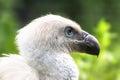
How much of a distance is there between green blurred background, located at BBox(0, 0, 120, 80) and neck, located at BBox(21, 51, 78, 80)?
2.55m

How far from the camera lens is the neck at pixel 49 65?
18.8ft

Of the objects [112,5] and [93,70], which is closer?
[93,70]

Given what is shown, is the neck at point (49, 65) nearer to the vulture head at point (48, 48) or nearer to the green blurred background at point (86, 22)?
the vulture head at point (48, 48)

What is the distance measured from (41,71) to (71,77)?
22 cm

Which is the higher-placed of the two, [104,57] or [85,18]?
[85,18]

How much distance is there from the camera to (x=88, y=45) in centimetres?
612

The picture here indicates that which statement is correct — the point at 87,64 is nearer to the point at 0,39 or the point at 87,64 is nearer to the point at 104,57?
the point at 104,57

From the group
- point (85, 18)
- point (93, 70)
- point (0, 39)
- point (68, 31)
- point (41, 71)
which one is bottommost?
point (41, 71)

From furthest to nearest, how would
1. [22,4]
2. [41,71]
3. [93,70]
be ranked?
[22,4] → [93,70] → [41,71]

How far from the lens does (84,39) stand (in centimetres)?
614

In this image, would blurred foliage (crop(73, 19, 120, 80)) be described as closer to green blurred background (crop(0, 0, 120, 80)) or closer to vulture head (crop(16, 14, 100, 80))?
green blurred background (crop(0, 0, 120, 80))

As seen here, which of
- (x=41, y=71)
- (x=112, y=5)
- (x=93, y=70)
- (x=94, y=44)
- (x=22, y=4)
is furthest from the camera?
(x=22, y=4)

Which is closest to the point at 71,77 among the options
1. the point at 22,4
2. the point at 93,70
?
the point at 93,70

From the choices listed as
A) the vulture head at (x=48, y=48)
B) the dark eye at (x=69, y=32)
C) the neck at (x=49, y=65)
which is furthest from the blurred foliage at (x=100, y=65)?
the neck at (x=49, y=65)
